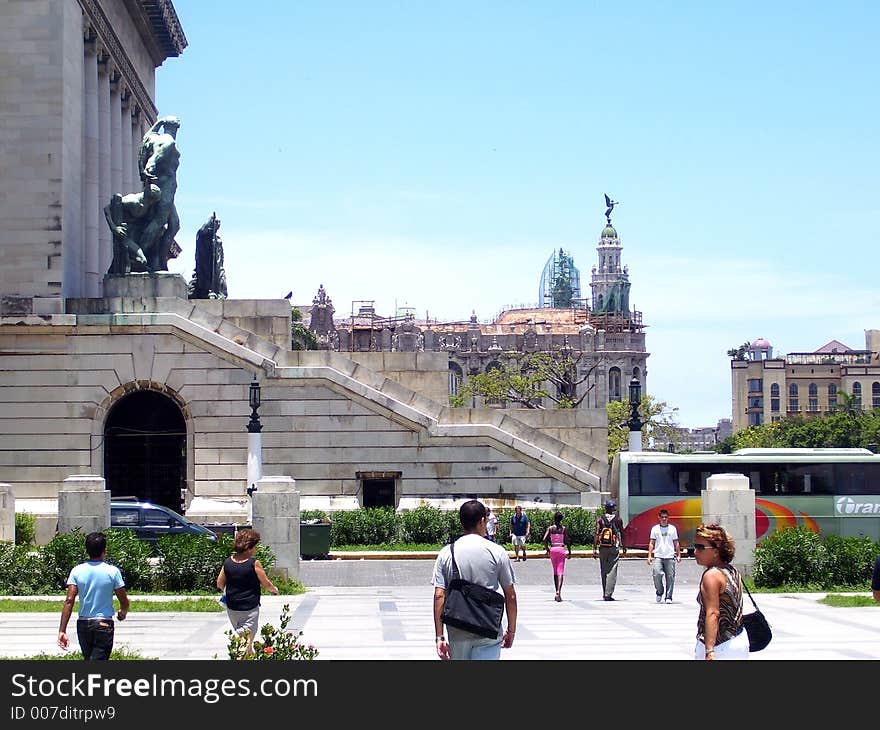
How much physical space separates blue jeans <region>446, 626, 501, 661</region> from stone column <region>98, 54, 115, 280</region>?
4051 centimetres

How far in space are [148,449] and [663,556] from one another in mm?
21100

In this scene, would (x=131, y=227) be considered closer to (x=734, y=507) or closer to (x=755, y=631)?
(x=734, y=507)

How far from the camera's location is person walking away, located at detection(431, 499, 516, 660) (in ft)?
41.3

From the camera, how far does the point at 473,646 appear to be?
41.3ft

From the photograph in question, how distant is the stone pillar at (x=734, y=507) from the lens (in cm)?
2914

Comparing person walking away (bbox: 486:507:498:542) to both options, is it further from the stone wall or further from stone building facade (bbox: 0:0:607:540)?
stone building facade (bbox: 0:0:607:540)

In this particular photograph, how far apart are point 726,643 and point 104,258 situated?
42.7 meters

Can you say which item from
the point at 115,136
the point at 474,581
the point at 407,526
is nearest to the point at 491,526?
the point at 407,526

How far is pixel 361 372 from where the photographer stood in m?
44.6

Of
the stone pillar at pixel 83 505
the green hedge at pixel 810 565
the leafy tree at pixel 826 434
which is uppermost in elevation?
the leafy tree at pixel 826 434

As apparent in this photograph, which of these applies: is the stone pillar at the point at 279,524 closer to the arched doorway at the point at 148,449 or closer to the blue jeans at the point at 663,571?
the blue jeans at the point at 663,571

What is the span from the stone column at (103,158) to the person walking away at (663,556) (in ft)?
92.5

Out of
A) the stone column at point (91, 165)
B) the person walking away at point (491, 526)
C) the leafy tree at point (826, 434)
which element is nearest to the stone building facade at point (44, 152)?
the stone column at point (91, 165)
